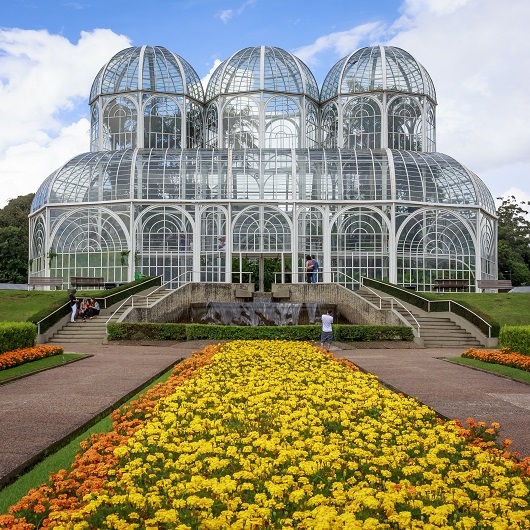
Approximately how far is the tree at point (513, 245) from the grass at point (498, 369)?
133 feet

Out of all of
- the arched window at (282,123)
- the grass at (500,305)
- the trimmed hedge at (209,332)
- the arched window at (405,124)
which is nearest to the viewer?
the trimmed hedge at (209,332)

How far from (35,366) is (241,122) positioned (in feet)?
110

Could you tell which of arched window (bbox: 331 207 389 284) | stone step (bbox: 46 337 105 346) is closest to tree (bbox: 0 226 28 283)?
arched window (bbox: 331 207 389 284)

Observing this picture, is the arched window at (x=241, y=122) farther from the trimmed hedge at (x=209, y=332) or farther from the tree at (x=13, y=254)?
the trimmed hedge at (x=209, y=332)

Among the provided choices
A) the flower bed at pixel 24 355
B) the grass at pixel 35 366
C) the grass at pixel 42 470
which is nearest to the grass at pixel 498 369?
the grass at pixel 42 470

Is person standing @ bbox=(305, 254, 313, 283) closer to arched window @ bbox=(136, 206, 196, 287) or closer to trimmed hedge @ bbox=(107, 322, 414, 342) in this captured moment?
arched window @ bbox=(136, 206, 196, 287)

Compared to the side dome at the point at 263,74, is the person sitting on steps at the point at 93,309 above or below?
below

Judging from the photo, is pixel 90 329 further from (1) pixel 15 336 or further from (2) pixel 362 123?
(2) pixel 362 123

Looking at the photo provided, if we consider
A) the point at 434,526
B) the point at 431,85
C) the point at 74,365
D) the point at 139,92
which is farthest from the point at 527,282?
the point at 434,526

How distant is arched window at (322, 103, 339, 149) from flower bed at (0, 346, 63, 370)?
32.3m

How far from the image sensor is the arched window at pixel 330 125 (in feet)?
156

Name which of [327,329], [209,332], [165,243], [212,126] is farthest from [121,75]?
[327,329]

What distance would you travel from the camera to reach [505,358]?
55.8 feet

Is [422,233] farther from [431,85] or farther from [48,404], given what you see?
[48,404]
